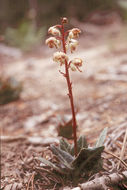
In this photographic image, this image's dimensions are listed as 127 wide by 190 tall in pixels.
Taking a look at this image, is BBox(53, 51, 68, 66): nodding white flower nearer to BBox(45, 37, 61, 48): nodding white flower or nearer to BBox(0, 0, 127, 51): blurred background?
BBox(45, 37, 61, 48): nodding white flower

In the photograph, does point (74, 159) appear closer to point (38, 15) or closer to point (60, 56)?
point (60, 56)

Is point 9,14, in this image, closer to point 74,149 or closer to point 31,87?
point 31,87

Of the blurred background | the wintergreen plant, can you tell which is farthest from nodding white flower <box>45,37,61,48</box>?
the blurred background

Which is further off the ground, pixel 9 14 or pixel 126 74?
pixel 9 14

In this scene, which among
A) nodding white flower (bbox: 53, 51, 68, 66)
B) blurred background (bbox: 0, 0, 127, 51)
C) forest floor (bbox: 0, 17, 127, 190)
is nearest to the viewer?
nodding white flower (bbox: 53, 51, 68, 66)

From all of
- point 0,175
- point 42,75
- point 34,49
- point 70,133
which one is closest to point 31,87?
point 42,75

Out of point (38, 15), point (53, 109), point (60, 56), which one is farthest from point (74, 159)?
point (38, 15)
